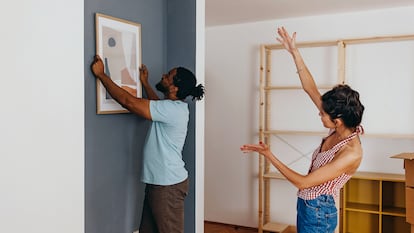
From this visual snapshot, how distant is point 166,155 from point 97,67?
2.23 feet

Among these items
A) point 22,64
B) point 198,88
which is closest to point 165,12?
point 198,88

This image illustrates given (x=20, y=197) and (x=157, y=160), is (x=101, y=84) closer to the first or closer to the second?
(x=157, y=160)

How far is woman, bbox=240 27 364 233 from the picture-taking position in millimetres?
1975

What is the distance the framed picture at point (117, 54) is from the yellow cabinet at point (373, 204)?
253 cm

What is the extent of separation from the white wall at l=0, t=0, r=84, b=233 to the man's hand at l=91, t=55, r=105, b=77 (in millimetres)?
606

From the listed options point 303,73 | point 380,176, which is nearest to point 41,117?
point 303,73

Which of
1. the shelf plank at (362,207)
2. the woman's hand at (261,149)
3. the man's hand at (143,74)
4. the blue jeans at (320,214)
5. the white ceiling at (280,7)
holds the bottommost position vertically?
the shelf plank at (362,207)

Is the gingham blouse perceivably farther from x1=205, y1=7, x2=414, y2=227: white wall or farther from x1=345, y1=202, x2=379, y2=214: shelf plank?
x1=205, y1=7, x2=414, y2=227: white wall

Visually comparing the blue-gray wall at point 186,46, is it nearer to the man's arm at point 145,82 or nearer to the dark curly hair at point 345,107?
the man's arm at point 145,82

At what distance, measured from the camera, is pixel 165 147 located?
8.71 ft

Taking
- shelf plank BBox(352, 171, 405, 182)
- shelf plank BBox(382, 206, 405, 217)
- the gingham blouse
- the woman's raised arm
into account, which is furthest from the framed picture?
shelf plank BBox(382, 206, 405, 217)

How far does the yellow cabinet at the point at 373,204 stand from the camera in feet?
13.5

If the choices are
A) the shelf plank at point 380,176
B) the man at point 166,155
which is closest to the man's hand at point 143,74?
the man at point 166,155

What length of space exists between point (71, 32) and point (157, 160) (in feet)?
3.48
